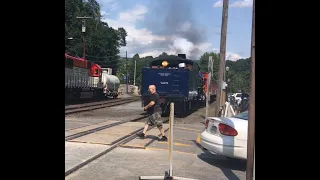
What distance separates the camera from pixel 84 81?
30.0 metres

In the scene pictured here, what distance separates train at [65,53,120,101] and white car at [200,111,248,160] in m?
19.7

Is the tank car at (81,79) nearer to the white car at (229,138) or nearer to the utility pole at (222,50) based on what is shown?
the utility pole at (222,50)

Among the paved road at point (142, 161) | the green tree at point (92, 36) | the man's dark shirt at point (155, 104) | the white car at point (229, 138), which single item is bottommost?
the paved road at point (142, 161)

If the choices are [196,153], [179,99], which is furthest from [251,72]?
[179,99]

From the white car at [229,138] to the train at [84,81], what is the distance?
19748 mm

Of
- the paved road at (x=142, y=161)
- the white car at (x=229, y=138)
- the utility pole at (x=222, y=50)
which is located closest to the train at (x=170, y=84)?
the utility pole at (x=222, y=50)

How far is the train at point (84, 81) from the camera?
26.2 meters

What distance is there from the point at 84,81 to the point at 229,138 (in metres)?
24.5

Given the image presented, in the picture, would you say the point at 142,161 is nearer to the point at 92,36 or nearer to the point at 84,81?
the point at 84,81

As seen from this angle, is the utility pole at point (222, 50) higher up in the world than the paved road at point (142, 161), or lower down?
higher up

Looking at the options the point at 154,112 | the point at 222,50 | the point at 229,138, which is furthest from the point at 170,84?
the point at 229,138

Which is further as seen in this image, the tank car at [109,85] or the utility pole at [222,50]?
the tank car at [109,85]
